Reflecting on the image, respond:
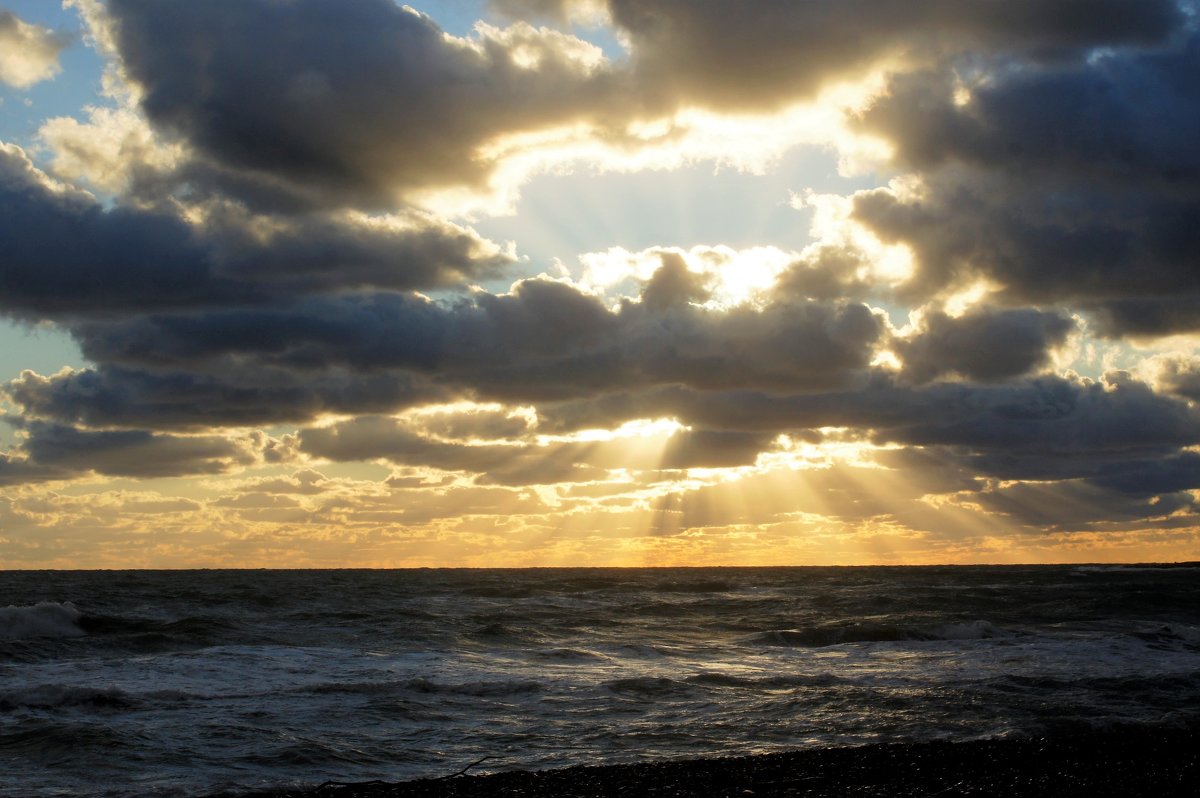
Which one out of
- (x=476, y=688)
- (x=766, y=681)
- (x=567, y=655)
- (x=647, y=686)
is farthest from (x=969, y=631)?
(x=476, y=688)

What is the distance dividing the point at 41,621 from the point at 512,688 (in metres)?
26.2

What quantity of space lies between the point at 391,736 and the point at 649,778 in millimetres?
5773

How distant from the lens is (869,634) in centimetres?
3828

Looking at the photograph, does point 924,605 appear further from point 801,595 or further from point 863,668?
point 863,668

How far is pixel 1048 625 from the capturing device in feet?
136

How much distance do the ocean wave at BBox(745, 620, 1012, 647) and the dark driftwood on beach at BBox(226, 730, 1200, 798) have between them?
19676 mm

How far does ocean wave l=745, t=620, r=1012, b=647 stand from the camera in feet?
120

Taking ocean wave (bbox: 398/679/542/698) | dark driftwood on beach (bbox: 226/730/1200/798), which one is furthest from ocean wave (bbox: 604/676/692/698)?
dark driftwood on beach (bbox: 226/730/1200/798)

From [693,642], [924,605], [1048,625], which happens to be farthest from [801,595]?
[693,642]

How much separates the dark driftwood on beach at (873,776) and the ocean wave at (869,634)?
64.6 ft

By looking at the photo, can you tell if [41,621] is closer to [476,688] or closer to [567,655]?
[567,655]

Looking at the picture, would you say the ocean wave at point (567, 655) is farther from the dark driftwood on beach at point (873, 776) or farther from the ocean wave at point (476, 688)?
the dark driftwood on beach at point (873, 776)

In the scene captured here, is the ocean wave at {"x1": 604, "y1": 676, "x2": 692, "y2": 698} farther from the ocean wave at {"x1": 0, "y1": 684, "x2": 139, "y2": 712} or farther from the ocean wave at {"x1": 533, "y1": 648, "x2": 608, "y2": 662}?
the ocean wave at {"x1": 0, "y1": 684, "x2": 139, "y2": 712}

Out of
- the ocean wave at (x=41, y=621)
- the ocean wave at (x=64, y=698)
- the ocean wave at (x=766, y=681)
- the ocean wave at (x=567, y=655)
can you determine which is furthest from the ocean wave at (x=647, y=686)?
the ocean wave at (x=41, y=621)
